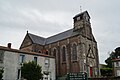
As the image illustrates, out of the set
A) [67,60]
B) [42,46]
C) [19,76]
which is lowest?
[19,76]

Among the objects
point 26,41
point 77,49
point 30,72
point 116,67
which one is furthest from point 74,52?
point 26,41

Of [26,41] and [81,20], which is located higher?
[81,20]

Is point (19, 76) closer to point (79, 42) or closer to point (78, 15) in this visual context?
point (79, 42)

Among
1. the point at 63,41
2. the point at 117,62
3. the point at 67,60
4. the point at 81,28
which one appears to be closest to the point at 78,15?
the point at 81,28

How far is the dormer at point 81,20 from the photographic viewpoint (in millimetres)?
40622

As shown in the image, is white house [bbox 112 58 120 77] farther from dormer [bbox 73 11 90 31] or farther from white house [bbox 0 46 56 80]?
white house [bbox 0 46 56 80]

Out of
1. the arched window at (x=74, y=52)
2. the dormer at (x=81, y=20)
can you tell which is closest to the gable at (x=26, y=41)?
the arched window at (x=74, y=52)

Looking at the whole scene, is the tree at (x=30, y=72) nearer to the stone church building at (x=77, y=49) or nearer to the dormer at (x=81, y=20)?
the stone church building at (x=77, y=49)

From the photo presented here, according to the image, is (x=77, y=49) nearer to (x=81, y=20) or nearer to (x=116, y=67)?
(x=81, y=20)

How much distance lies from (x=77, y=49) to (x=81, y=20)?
8.58 m

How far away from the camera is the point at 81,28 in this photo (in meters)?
39.9

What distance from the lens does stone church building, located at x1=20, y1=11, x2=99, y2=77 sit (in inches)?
1437

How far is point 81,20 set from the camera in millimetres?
41031

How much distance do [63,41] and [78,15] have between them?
8.23 meters
